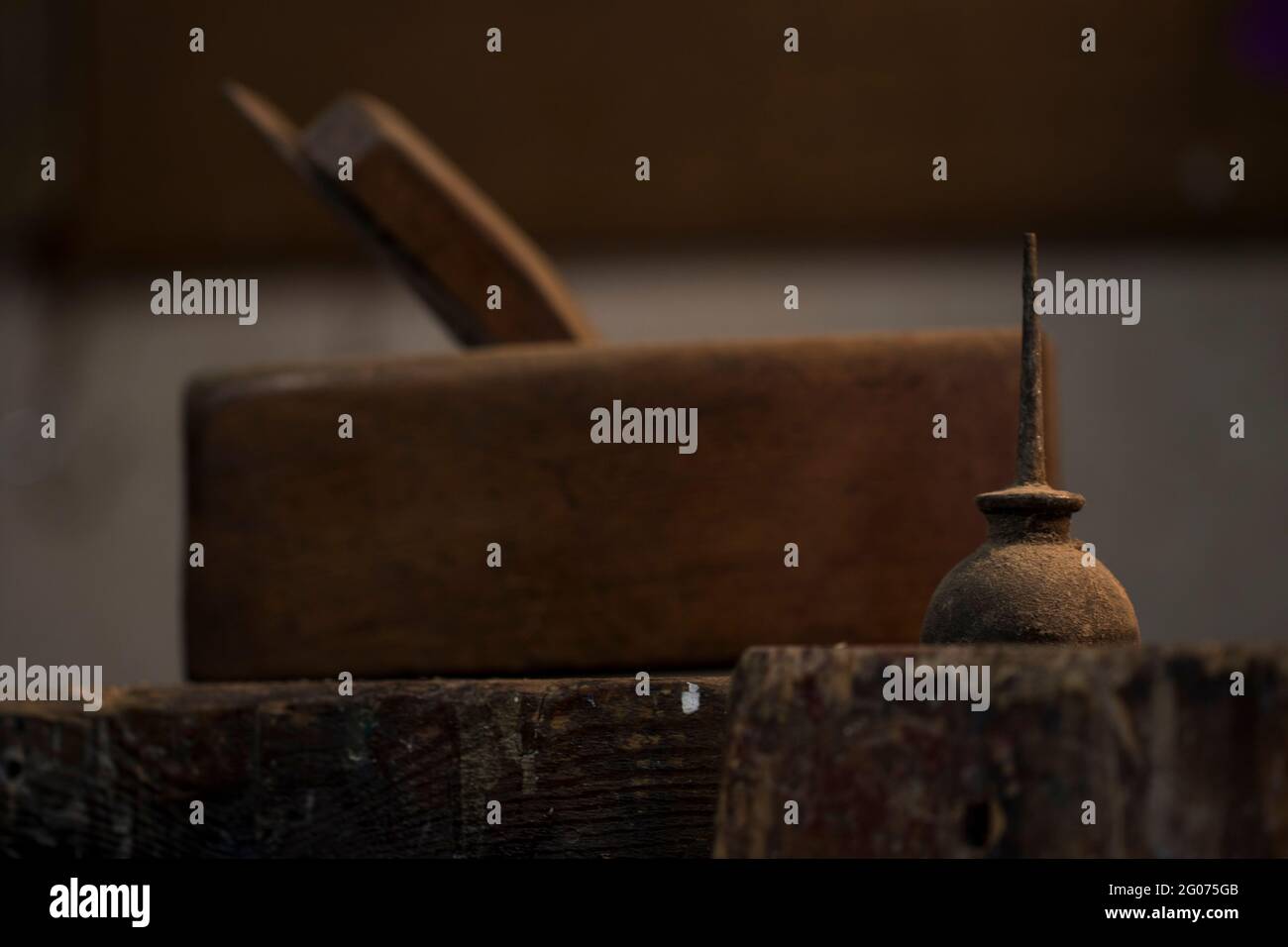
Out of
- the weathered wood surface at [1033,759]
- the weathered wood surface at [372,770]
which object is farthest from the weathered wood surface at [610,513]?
the weathered wood surface at [1033,759]

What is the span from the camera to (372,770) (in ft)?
2.96

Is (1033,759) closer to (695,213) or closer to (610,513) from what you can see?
(610,513)

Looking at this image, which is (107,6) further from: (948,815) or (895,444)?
(948,815)

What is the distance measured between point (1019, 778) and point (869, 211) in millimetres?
2837

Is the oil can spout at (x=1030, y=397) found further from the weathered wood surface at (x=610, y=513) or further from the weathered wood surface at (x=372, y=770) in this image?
the weathered wood surface at (x=610, y=513)

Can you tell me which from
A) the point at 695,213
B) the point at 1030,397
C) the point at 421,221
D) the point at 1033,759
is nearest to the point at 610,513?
the point at 421,221

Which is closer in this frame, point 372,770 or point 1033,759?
point 1033,759

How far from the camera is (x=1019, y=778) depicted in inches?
24.7

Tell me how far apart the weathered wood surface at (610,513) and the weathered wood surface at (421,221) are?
0.20 m

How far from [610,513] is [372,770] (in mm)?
537

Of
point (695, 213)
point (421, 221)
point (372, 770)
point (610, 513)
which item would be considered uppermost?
point (695, 213)

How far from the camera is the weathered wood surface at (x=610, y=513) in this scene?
1396 millimetres

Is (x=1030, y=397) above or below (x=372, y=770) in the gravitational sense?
above
